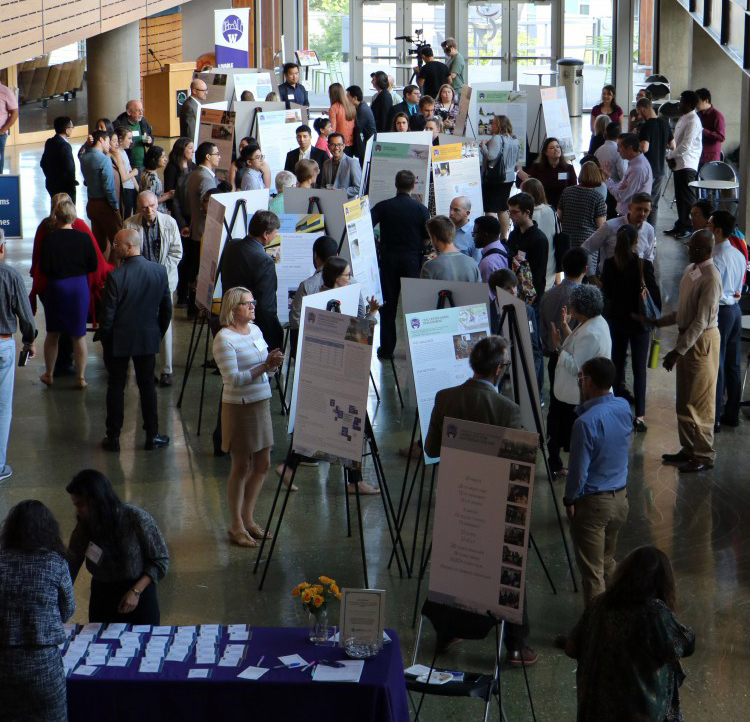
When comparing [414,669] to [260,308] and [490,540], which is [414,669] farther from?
[260,308]

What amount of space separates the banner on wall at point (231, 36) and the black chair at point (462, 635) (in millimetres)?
15997

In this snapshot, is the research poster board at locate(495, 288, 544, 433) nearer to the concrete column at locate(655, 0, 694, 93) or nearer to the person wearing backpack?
the person wearing backpack

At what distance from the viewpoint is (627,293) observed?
819 cm

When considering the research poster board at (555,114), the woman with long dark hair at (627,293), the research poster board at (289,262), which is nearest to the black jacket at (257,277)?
the research poster board at (289,262)

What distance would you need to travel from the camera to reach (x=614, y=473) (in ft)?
17.9

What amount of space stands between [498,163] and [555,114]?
6.84ft

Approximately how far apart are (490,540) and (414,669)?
68cm

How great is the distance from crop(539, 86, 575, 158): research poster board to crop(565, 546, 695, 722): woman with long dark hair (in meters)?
11.5

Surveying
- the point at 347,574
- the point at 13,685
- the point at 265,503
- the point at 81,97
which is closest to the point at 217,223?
the point at 265,503

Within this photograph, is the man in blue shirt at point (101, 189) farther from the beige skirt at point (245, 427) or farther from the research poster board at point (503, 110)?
the beige skirt at point (245, 427)

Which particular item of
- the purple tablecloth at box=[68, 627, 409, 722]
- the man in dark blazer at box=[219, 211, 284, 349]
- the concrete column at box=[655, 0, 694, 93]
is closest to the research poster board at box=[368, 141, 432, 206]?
the man in dark blazer at box=[219, 211, 284, 349]

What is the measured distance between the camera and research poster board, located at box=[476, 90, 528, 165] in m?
15.6

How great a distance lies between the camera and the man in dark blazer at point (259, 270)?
816 centimetres

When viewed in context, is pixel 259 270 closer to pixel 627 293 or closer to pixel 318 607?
pixel 627 293
